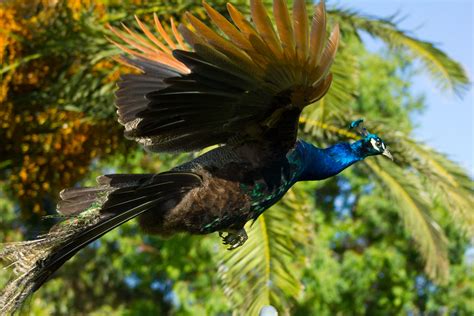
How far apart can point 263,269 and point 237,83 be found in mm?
2654

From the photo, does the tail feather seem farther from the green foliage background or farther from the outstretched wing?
the green foliage background

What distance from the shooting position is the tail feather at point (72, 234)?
3365 millimetres

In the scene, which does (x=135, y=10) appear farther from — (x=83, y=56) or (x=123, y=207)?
(x=123, y=207)

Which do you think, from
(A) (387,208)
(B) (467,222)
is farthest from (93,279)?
(B) (467,222)

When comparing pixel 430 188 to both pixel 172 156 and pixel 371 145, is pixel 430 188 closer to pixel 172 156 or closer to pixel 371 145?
pixel 172 156

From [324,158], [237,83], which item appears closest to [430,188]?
[324,158]

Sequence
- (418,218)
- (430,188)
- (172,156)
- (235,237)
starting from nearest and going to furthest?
1. (235,237)
2. (418,218)
3. (430,188)
4. (172,156)

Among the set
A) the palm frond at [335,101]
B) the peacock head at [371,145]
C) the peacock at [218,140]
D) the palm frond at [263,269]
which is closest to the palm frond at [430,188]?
the palm frond at [335,101]

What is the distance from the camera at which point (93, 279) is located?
14.2m

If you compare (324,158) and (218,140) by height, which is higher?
(218,140)

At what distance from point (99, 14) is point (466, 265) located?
766cm

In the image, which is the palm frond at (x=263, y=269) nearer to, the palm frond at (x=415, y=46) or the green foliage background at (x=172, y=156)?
the green foliage background at (x=172, y=156)

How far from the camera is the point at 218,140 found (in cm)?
373

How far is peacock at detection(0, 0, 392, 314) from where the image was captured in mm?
3193
